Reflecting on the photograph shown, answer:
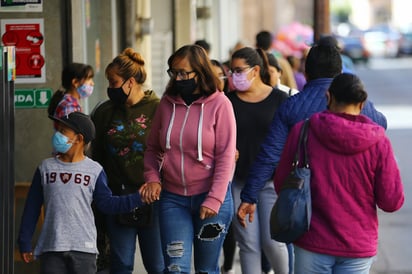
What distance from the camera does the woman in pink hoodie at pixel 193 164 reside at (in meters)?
6.26

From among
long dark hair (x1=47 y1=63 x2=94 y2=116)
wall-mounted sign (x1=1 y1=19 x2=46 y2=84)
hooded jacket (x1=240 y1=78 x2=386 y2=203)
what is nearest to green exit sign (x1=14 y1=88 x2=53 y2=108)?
wall-mounted sign (x1=1 y1=19 x2=46 y2=84)

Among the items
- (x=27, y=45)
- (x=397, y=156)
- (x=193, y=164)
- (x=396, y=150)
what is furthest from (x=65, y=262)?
(x=396, y=150)

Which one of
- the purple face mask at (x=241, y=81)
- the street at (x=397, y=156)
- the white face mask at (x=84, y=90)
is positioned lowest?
the street at (x=397, y=156)

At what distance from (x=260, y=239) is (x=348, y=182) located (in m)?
2.02

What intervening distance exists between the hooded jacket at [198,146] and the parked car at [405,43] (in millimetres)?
61459

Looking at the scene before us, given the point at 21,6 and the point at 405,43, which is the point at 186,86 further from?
the point at 405,43

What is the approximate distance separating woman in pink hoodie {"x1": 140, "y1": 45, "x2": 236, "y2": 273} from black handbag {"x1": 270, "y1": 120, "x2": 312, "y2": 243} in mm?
708

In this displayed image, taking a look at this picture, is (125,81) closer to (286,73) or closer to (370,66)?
(286,73)

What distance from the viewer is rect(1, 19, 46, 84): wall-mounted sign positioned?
8719 millimetres

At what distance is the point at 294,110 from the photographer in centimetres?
636

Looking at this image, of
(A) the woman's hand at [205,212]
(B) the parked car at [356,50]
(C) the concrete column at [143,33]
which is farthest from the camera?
(B) the parked car at [356,50]

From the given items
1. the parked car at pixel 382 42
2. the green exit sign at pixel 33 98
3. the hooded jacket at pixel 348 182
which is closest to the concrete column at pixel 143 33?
the green exit sign at pixel 33 98

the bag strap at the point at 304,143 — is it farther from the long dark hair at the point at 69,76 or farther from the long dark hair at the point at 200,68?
the long dark hair at the point at 69,76

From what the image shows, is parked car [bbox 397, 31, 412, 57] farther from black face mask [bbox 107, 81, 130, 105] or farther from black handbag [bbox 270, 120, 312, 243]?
black handbag [bbox 270, 120, 312, 243]
